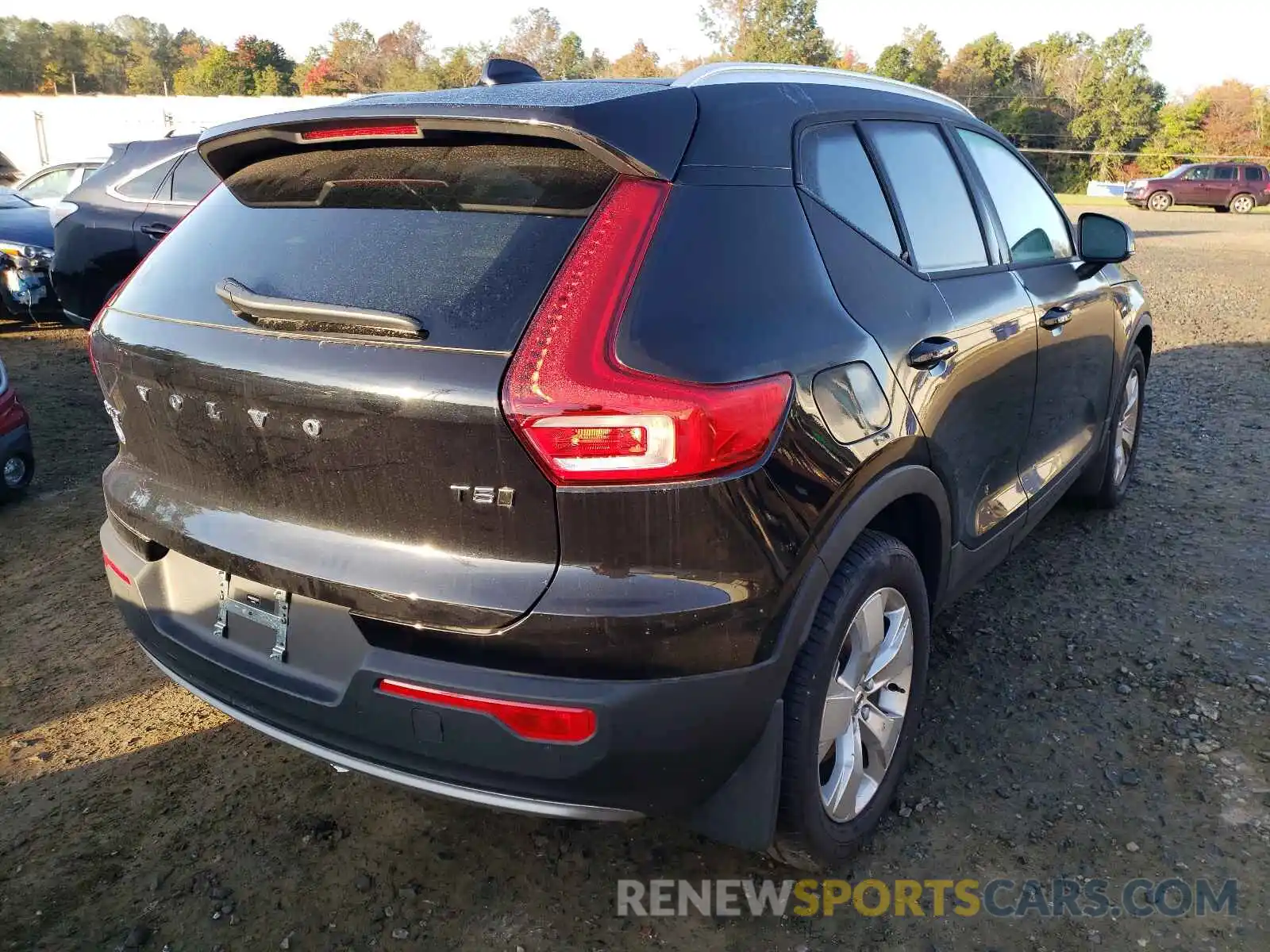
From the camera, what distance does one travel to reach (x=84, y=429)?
6.14 metres

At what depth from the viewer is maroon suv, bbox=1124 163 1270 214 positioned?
3039cm

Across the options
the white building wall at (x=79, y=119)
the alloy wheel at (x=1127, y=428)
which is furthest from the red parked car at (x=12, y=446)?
the white building wall at (x=79, y=119)

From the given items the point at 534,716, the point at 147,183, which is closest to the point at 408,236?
the point at 534,716

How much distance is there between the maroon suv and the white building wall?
93.1ft

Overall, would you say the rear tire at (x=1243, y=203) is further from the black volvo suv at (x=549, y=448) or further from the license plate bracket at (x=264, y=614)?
the license plate bracket at (x=264, y=614)

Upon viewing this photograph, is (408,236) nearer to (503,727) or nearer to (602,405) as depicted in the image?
(602,405)

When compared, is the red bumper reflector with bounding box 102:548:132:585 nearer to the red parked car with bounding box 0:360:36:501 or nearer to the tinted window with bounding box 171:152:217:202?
the red parked car with bounding box 0:360:36:501

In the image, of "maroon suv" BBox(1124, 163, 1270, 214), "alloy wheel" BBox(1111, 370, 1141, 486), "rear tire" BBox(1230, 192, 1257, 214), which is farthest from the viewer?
"rear tire" BBox(1230, 192, 1257, 214)

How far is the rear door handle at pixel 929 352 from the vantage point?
2.36 meters

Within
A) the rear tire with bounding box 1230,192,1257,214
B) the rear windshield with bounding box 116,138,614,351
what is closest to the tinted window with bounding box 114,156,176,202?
the rear windshield with bounding box 116,138,614,351

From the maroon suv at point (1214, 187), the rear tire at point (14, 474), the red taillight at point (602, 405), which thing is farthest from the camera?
the maroon suv at point (1214, 187)

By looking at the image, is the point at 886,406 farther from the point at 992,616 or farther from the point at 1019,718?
the point at 992,616

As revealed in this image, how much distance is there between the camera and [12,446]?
4.69 m

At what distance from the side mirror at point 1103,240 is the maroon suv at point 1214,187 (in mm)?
31891
